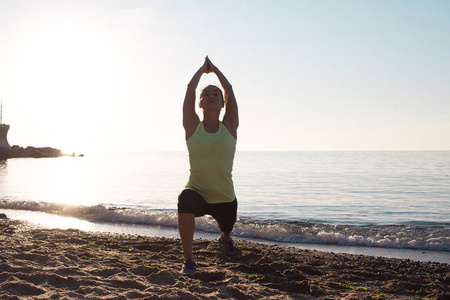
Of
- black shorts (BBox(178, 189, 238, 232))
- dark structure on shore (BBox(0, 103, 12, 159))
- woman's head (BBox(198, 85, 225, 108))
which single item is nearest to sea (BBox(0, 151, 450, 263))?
black shorts (BBox(178, 189, 238, 232))

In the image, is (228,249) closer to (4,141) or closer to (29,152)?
(4,141)

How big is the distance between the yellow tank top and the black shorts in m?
0.09

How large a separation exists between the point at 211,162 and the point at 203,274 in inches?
43.9

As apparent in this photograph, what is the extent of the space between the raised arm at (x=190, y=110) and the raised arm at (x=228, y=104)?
0.22 m

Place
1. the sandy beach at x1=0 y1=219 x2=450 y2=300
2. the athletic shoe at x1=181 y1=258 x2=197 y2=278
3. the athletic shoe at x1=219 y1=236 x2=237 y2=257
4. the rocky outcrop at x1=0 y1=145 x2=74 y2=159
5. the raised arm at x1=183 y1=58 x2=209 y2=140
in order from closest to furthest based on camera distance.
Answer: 1. the sandy beach at x1=0 y1=219 x2=450 y2=300
2. the athletic shoe at x1=181 y1=258 x2=197 y2=278
3. the raised arm at x1=183 y1=58 x2=209 y2=140
4. the athletic shoe at x1=219 y1=236 x2=237 y2=257
5. the rocky outcrop at x1=0 y1=145 x2=74 y2=159

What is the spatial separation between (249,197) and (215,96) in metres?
11.5

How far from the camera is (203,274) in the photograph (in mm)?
4027

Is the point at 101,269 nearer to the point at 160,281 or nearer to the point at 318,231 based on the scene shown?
the point at 160,281

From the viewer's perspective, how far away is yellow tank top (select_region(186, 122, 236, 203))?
4277 mm

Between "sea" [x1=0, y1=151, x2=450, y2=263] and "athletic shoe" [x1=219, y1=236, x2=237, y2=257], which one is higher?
"athletic shoe" [x1=219, y1=236, x2=237, y2=257]

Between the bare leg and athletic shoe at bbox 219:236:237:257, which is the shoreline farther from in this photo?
the bare leg

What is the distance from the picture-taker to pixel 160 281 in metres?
3.70

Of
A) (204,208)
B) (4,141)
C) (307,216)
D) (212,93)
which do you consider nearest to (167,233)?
(204,208)

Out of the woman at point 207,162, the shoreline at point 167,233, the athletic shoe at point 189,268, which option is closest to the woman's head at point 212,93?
the woman at point 207,162
